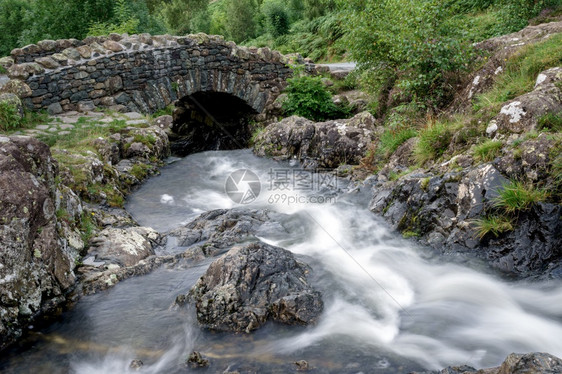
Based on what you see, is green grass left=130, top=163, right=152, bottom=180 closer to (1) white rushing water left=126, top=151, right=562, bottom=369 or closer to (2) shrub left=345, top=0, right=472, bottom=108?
(1) white rushing water left=126, top=151, right=562, bottom=369

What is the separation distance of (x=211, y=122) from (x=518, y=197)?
51.0ft

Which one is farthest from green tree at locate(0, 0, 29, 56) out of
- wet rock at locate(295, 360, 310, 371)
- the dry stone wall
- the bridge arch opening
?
wet rock at locate(295, 360, 310, 371)

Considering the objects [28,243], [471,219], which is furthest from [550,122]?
[28,243]

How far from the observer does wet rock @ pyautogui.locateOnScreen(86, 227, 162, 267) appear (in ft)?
19.5

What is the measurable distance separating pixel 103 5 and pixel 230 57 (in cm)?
1037

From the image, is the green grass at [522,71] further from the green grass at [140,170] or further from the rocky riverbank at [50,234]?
the green grass at [140,170]

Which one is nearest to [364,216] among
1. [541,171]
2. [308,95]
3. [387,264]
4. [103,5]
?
[387,264]

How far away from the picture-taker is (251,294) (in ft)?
15.4

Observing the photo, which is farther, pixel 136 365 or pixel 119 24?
pixel 119 24

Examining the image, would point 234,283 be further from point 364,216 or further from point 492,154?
point 492,154

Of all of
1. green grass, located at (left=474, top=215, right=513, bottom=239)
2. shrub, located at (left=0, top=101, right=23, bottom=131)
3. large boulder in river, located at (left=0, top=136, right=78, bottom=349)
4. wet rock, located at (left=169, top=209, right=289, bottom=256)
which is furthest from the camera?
shrub, located at (left=0, top=101, right=23, bottom=131)

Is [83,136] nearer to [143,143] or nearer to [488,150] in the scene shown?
[143,143]

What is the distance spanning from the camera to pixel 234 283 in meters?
4.70

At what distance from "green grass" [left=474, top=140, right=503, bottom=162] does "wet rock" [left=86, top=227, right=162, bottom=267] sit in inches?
209
